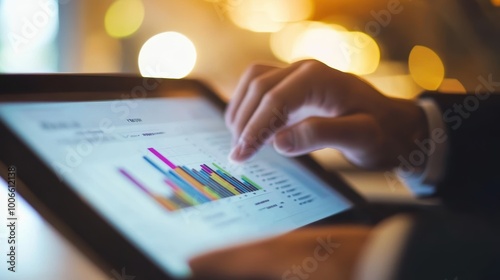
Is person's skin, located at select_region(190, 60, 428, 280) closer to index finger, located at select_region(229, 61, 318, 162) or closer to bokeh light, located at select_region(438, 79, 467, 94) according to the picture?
index finger, located at select_region(229, 61, 318, 162)

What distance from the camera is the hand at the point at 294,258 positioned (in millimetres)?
353

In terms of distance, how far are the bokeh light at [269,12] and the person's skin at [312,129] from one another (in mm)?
715

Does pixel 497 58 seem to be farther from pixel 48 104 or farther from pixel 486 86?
pixel 48 104

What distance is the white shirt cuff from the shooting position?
2.05 feet

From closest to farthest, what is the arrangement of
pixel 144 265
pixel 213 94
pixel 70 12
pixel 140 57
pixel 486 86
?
1. pixel 144 265
2. pixel 213 94
3. pixel 486 86
4. pixel 70 12
5. pixel 140 57

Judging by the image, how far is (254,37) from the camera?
4.87 ft

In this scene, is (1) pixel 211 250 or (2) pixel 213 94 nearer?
(1) pixel 211 250

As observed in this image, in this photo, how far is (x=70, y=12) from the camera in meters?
1.10

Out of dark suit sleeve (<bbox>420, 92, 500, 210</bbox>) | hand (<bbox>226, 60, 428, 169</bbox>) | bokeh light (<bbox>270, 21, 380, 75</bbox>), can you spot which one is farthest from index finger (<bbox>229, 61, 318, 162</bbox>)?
bokeh light (<bbox>270, 21, 380, 75</bbox>)

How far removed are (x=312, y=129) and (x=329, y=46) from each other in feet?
1.99

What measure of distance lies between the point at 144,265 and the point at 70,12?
94 centimetres

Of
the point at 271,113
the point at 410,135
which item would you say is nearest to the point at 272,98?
the point at 271,113

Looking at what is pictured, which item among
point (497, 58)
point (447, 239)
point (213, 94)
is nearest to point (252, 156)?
point (213, 94)

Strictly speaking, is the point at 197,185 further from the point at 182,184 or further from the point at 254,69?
the point at 254,69
